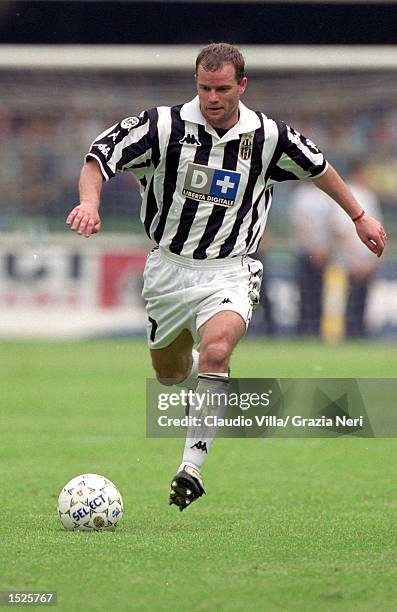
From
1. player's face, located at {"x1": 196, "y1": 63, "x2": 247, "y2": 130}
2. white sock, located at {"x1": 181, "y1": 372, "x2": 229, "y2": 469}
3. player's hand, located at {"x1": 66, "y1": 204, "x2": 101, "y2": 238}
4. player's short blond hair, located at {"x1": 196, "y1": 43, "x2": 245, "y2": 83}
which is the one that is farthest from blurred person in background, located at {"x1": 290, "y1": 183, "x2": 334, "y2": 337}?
player's hand, located at {"x1": 66, "y1": 204, "x2": 101, "y2": 238}

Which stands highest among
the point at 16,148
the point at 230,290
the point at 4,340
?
the point at 16,148

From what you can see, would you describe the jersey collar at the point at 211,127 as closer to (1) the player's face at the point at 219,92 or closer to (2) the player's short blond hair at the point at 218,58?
(1) the player's face at the point at 219,92

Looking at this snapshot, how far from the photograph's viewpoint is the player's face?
630cm

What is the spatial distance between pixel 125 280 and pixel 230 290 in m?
12.2

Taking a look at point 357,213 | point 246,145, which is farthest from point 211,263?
point 357,213

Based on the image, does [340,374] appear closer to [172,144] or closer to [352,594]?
[172,144]

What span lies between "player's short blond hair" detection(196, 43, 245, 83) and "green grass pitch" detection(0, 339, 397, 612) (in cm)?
229

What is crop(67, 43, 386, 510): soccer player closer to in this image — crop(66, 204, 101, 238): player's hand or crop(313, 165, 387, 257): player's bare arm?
crop(313, 165, 387, 257): player's bare arm

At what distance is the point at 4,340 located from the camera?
61.2 ft

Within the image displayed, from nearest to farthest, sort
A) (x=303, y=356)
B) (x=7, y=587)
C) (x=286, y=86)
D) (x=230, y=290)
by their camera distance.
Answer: (x=7, y=587), (x=230, y=290), (x=303, y=356), (x=286, y=86)

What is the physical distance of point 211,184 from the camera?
6.67m

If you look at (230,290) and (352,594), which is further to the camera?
(230,290)

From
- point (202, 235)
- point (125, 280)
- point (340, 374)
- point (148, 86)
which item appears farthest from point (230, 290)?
point (148, 86)

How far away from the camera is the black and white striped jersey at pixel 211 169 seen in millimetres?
6641
